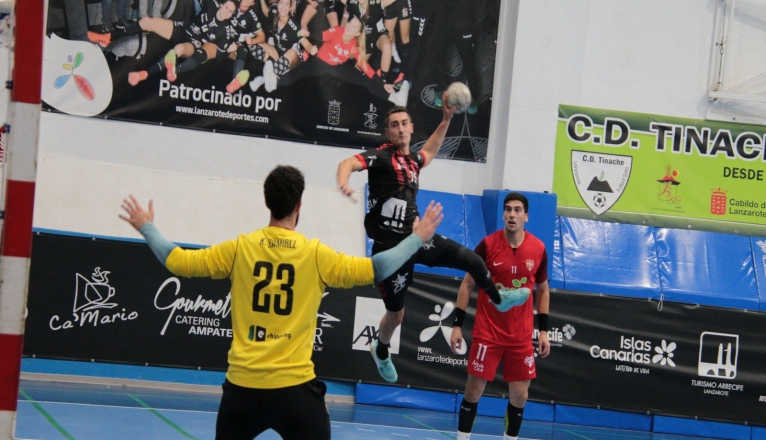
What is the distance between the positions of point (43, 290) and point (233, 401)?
293 inches

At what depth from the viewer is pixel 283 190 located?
3791 mm

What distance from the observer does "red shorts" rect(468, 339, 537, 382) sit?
736 cm

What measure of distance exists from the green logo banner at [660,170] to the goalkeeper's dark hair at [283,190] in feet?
30.6

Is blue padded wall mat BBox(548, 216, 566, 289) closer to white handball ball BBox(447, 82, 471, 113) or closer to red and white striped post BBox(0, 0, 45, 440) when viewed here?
white handball ball BBox(447, 82, 471, 113)

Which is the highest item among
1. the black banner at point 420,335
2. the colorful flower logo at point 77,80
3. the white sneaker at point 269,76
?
the white sneaker at point 269,76

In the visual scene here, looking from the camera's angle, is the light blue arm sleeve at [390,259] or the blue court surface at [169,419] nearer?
the light blue arm sleeve at [390,259]

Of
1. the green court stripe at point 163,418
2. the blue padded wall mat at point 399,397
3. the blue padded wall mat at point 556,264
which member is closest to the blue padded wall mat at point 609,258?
the blue padded wall mat at point 556,264

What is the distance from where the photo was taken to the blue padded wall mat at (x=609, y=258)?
11820 millimetres

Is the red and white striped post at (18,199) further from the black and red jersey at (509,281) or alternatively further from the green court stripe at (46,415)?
the black and red jersey at (509,281)

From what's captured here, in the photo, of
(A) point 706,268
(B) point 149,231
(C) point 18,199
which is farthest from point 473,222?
(C) point 18,199

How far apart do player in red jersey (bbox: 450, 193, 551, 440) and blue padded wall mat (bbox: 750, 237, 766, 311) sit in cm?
611

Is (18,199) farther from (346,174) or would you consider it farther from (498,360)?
(498,360)

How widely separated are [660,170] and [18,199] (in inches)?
445

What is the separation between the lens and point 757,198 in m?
13.1
